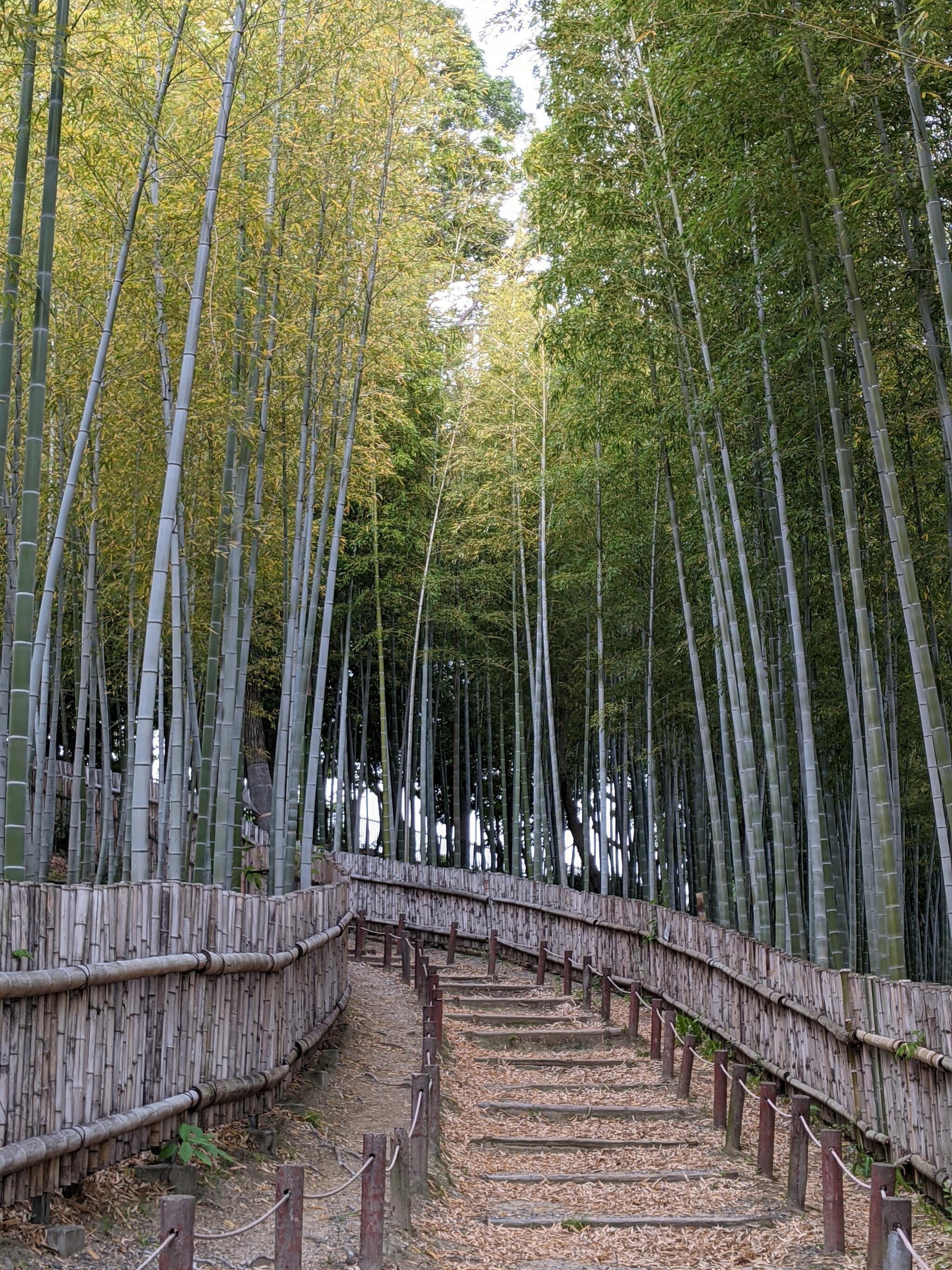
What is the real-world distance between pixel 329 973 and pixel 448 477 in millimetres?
6799

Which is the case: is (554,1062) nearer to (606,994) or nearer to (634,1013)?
(634,1013)

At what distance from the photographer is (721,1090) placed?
575cm

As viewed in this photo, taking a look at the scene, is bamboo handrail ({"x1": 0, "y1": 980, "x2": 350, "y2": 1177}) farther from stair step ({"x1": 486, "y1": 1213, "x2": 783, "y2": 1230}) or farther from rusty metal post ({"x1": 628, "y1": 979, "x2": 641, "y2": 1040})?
rusty metal post ({"x1": 628, "y1": 979, "x2": 641, "y2": 1040})

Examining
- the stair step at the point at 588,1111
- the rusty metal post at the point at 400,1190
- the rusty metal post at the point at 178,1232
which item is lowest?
the stair step at the point at 588,1111

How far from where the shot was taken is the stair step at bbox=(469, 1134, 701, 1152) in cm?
555

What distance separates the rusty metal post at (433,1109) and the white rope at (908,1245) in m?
2.06

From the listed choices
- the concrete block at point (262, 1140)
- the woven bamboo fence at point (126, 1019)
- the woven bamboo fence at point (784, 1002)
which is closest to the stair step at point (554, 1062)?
the woven bamboo fence at point (784, 1002)

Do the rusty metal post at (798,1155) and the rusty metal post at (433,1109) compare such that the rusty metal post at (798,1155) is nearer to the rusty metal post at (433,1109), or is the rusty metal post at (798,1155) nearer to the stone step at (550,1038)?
the rusty metal post at (433,1109)

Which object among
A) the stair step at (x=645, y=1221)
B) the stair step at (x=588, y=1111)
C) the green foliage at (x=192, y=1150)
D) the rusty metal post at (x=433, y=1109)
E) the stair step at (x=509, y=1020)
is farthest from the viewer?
the stair step at (x=509, y=1020)

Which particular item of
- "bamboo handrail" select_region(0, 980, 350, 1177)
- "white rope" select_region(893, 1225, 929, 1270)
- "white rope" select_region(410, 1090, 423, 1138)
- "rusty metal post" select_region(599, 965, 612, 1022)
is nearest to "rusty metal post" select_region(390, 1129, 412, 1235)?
"white rope" select_region(410, 1090, 423, 1138)

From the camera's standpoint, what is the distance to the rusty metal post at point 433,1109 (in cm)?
474

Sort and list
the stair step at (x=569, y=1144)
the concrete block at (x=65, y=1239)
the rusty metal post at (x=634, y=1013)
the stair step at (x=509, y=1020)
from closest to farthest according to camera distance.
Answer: the concrete block at (x=65, y=1239)
the stair step at (x=569, y=1144)
the rusty metal post at (x=634, y=1013)
the stair step at (x=509, y=1020)

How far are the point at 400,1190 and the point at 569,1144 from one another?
1761 mm

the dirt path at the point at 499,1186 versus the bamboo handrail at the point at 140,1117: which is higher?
the bamboo handrail at the point at 140,1117
